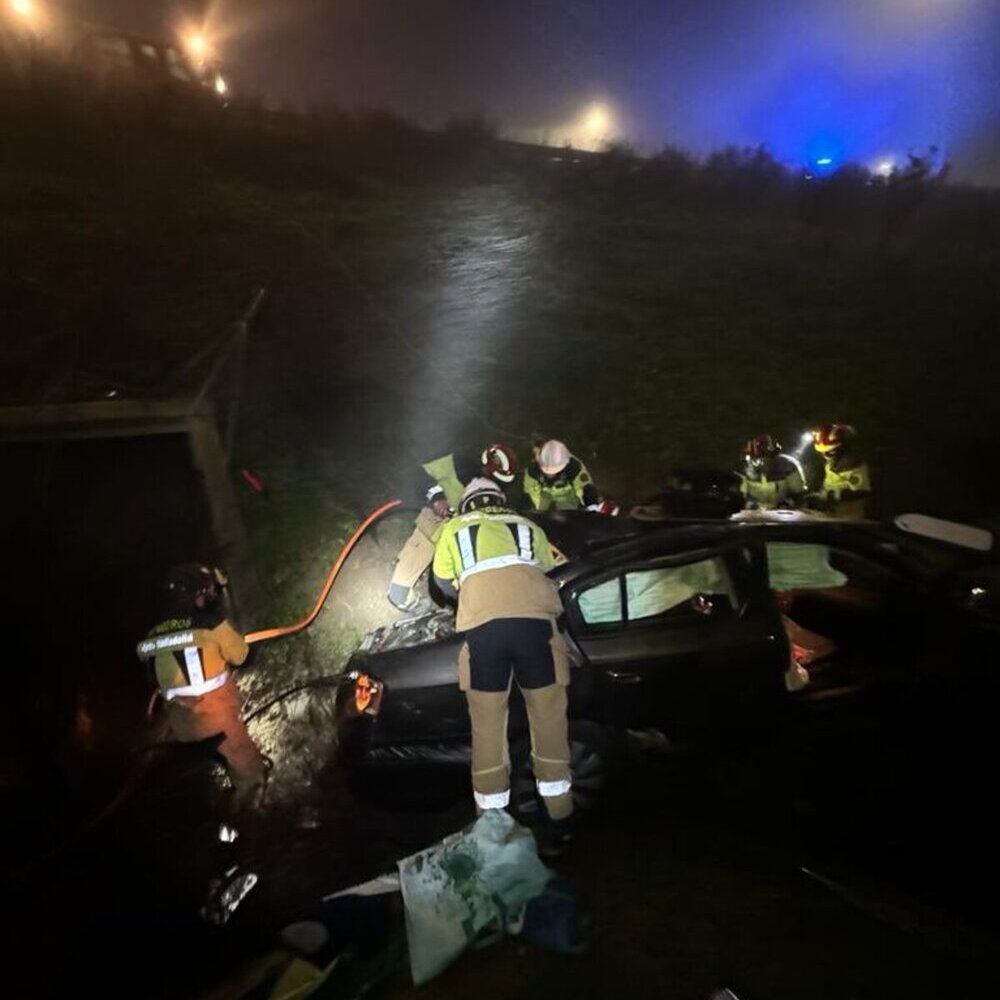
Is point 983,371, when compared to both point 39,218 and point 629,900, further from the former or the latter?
point 39,218

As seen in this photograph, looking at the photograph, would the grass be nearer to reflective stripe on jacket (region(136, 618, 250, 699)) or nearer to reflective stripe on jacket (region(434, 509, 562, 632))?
reflective stripe on jacket (region(136, 618, 250, 699))

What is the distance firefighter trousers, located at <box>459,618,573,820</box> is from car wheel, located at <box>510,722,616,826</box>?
8.4 inches

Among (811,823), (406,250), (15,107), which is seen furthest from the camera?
(15,107)

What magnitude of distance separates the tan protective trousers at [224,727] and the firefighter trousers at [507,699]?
57.4 inches

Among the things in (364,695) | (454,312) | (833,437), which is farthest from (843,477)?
(454,312)

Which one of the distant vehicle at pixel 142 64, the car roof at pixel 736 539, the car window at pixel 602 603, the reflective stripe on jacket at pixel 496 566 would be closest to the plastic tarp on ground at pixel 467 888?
the reflective stripe on jacket at pixel 496 566

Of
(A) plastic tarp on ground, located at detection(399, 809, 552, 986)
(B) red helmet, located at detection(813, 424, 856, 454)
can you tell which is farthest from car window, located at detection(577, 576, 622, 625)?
(B) red helmet, located at detection(813, 424, 856, 454)

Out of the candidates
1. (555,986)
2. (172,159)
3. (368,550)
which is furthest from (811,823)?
(172,159)

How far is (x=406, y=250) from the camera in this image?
1197 cm

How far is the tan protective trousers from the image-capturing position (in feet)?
12.9

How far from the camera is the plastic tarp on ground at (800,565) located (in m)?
4.69

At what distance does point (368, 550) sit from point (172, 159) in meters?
10.9

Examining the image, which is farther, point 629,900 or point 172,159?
point 172,159

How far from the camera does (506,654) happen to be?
3502mm
